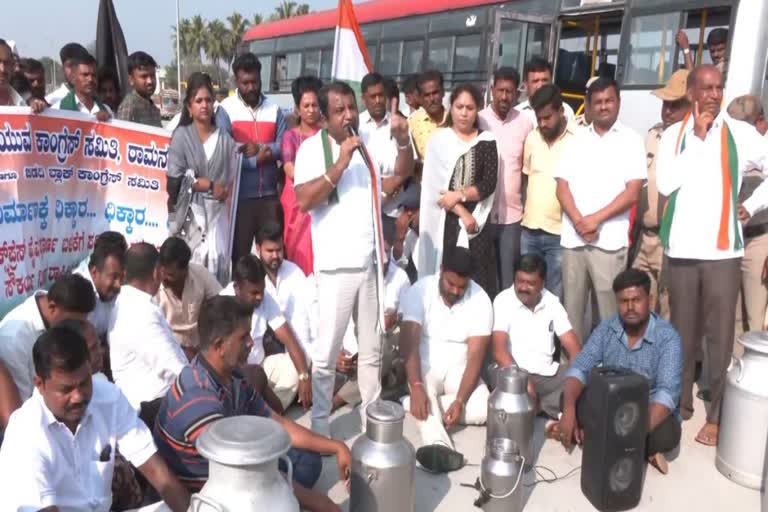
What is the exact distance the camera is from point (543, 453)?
151 inches

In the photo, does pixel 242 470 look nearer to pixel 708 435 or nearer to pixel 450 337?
pixel 450 337

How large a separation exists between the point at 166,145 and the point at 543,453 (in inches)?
132

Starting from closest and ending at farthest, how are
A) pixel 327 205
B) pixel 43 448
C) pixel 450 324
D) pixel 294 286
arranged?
pixel 43 448, pixel 327 205, pixel 450 324, pixel 294 286

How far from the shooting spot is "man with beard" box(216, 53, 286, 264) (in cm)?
492

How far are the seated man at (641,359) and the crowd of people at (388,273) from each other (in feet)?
0.04

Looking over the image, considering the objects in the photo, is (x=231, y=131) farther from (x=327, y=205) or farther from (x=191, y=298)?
(x=327, y=205)

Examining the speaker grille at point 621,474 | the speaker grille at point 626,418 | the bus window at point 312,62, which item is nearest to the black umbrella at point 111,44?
the speaker grille at point 626,418

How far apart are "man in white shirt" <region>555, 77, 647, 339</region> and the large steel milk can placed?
914 mm

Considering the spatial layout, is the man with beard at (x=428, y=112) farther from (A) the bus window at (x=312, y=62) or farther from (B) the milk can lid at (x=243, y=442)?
(A) the bus window at (x=312, y=62)

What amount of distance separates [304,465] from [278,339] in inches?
48.9

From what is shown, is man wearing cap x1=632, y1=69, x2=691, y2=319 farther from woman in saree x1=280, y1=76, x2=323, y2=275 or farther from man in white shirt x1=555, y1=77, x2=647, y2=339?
woman in saree x1=280, y1=76, x2=323, y2=275

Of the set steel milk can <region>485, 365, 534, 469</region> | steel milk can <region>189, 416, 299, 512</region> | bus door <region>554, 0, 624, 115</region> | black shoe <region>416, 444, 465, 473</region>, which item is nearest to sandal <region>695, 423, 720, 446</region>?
steel milk can <region>485, 365, 534, 469</region>

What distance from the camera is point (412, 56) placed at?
11.0 m

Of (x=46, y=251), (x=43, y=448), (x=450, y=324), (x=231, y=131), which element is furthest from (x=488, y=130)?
(x=43, y=448)
